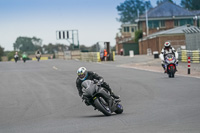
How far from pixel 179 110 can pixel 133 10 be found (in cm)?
17310

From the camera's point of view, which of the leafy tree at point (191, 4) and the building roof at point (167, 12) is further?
the leafy tree at point (191, 4)

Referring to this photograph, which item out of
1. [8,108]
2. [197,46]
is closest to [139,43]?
[197,46]

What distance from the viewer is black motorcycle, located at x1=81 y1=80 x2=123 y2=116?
1076cm

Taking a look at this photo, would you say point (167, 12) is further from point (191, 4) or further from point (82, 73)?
point (82, 73)

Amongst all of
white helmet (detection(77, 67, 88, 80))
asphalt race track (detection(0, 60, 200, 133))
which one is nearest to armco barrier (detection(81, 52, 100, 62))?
asphalt race track (detection(0, 60, 200, 133))

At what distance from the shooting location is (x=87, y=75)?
11.4 meters

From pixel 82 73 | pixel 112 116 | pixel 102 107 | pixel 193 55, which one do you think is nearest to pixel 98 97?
pixel 102 107

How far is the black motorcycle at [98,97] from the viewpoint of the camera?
35.3ft

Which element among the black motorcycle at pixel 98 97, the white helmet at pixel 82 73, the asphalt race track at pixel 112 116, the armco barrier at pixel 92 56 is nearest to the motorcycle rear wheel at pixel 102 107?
the black motorcycle at pixel 98 97

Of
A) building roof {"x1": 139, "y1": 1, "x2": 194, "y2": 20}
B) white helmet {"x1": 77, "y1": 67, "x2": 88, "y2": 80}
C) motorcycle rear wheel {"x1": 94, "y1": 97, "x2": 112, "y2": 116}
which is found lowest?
motorcycle rear wheel {"x1": 94, "y1": 97, "x2": 112, "y2": 116}

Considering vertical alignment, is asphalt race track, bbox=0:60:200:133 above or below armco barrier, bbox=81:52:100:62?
below

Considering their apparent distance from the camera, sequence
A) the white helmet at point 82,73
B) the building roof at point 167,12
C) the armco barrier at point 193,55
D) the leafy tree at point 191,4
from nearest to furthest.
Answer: the white helmet at point 82,73 < the armco barrier at point 193,55 < the building roof at point 167,12 < the leafy tree at point 191,4

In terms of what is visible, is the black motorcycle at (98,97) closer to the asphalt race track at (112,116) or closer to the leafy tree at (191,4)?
the asphalt race track at (112,116)

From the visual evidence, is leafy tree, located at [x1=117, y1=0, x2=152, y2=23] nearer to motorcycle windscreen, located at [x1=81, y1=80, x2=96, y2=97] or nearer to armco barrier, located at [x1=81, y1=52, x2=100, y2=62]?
armco barrier, located at [x1=81, y1=52, x2=100, y2=62]
